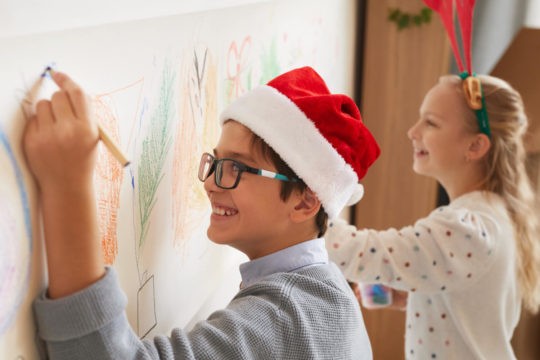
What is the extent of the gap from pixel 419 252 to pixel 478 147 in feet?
0.99

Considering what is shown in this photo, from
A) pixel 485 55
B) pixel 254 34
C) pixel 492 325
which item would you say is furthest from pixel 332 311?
pixel 485 55

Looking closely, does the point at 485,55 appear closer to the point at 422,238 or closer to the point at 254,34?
the point at 422,238

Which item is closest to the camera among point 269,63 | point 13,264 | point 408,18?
point 13,264

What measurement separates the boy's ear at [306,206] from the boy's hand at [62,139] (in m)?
0.35

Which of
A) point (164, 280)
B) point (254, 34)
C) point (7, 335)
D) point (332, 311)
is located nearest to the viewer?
point (7, 335)

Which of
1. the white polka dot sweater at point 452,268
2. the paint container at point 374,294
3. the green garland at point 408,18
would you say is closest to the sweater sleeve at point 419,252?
the white polka dot sweater at point 452,268

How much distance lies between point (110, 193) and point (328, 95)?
320mm

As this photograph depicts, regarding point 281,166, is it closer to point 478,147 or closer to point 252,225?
point 252,225

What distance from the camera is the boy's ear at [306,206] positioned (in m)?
0.88

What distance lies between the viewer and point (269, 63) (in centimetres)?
125

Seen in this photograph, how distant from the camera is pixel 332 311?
796 mm

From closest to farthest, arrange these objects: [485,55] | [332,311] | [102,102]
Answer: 1. [102,102]
2. [332,311]
3. [485,55]

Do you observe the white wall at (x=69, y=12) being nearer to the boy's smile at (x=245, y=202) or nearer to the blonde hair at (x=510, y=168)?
the boy's smile at (x=245, y=202)

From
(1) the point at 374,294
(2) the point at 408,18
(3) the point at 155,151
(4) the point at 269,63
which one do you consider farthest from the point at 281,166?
(2) the point at 408,18
